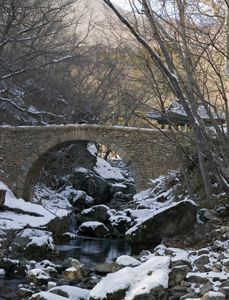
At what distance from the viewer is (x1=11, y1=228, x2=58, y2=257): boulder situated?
6.79m

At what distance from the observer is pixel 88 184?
16609 mm

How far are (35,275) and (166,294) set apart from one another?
2.50m

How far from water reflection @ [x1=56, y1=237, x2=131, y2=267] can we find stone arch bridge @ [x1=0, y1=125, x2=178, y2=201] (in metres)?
3.22

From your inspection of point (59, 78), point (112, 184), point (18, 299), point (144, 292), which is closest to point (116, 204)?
point (112, 184)

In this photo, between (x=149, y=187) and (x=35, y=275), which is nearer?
(x=35, y=275)

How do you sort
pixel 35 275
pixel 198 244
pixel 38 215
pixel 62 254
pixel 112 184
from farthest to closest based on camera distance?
pixel 112 184 < pixel 38 215 < pixel 62 254 < pixel 198 244 < pixel 35 275

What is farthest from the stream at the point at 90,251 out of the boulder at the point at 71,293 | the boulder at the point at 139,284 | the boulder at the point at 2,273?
the boulder at the point at 139,284

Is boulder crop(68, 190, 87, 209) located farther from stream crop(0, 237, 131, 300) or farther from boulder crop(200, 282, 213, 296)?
boulder crop(200, 282, 213, 296)

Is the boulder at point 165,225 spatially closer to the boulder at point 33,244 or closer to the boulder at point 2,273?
the boulder at point 33,244

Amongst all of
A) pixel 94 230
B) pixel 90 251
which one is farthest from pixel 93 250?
pixel 94 230

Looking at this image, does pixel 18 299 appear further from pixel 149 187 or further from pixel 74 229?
pixel 149 187

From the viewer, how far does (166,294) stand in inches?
148

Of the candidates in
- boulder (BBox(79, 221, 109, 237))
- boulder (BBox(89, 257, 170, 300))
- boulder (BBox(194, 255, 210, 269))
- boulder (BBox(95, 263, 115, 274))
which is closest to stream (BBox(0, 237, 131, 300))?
boulder (BBox(79, 221, 109, 237))

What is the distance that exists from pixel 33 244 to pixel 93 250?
177 cm
